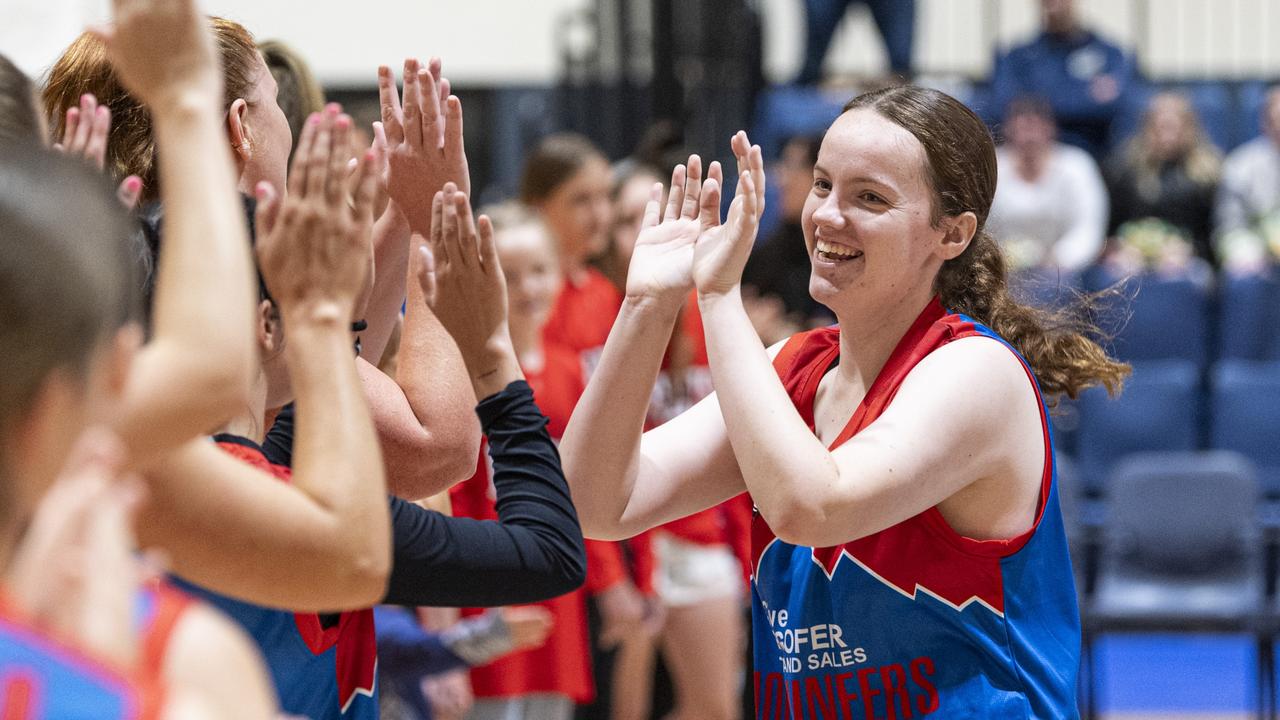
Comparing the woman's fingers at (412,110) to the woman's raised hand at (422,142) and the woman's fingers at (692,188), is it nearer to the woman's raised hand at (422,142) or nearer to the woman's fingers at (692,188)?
the woman's raised hand at (422,142)

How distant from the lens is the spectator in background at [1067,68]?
8344mm

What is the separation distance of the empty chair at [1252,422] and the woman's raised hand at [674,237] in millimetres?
4863

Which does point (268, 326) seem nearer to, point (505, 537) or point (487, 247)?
point (487, 247)

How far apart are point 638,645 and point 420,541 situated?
3583mm

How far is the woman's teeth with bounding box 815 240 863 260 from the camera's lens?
7.00 feet

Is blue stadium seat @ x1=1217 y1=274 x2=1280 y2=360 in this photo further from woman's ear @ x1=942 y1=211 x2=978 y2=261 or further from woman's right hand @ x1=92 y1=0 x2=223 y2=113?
woman's right hand @ x1=92 y1=0 x2=223 y2=113

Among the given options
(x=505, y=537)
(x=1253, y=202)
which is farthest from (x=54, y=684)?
(x=1253, y=202)

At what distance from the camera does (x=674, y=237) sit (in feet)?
7.14

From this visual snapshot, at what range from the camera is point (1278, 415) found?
6.38m

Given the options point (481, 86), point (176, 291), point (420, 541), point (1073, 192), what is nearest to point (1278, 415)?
point (1073, 192)

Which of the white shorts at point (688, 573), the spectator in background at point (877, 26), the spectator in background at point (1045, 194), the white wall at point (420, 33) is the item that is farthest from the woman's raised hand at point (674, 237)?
the white wall at point (420, 33)

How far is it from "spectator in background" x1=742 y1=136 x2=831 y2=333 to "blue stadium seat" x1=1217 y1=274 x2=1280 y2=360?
6.81ft

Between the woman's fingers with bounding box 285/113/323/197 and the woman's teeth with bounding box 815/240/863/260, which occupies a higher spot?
the woman's fingers with bounding box 285/113/323/197

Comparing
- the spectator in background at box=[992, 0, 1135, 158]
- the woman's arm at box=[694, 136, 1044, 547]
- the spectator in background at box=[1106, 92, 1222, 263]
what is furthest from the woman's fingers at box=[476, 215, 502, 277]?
the spectator in background at box=[992, 0, 1135, 158]
